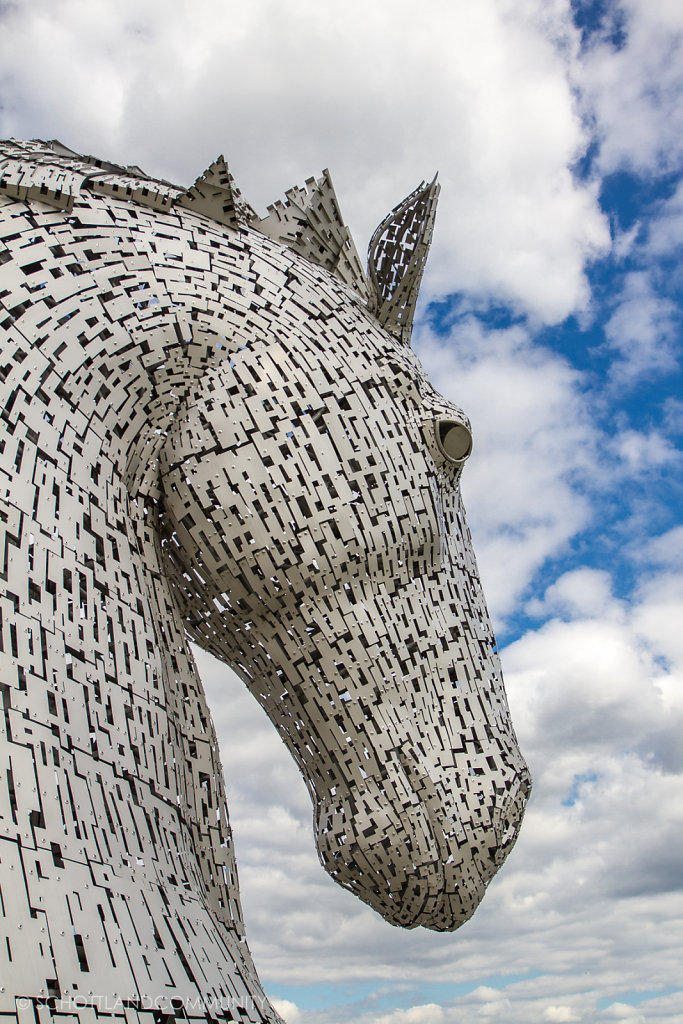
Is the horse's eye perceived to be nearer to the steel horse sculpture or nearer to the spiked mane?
the steel horse sculpture

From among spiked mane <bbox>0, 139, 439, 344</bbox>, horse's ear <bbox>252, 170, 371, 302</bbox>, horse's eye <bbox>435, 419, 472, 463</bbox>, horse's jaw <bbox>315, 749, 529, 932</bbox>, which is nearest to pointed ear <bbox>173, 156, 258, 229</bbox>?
spiked mane <bbox>0, 139, 439, 344</bbox>

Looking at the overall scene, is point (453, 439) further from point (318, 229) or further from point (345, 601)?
point (318, 229)

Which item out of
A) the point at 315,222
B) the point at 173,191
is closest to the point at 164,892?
the point at 173,191

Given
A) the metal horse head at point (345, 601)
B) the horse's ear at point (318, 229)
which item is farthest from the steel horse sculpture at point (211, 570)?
the horse's ear at point (318, 229)

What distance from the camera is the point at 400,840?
2.61m

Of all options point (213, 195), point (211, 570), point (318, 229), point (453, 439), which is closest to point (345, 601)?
point (211, 570)

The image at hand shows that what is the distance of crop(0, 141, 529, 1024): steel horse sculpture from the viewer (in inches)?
78.3

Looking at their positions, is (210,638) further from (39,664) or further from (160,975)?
(160,975)

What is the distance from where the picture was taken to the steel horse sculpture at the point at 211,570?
6.52ft

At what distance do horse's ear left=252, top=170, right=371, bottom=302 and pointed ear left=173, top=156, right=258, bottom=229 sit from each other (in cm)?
48

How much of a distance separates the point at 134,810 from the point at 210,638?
33.2 inches

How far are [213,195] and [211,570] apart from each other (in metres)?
→ 1.25

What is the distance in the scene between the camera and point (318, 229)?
11.5 ft

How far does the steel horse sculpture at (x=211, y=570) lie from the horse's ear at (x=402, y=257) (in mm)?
298
